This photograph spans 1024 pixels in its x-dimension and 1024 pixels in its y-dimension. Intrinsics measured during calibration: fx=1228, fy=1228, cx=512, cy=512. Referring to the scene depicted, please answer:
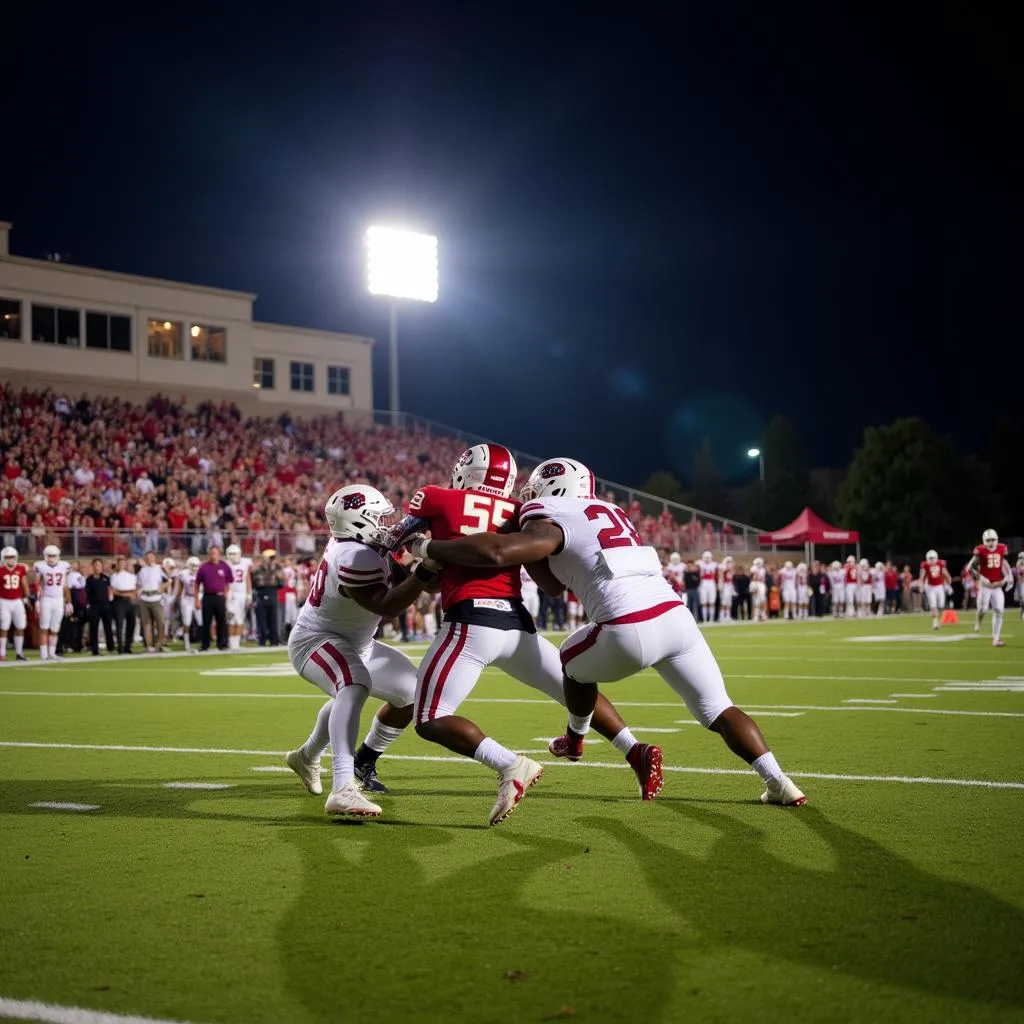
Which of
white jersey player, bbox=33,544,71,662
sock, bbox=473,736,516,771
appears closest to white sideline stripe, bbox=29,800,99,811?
sock, bbox=473,736,516,771

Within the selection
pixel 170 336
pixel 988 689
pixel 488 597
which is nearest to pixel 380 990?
pixel 488 597

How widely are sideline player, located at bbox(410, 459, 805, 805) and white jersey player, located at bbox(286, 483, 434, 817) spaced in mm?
439

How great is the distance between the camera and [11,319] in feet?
112

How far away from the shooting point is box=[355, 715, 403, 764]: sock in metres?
6.73

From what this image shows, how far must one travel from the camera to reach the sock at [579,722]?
6320 millimetres

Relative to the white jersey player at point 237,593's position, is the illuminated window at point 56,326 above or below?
above

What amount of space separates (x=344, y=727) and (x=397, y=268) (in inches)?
1355

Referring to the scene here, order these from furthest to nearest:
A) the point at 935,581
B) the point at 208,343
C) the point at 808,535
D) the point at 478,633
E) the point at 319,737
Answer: the point at 208,343 → the point at 808,535 → the point at 935,581 → the point at 319,737 → the point at 478,633

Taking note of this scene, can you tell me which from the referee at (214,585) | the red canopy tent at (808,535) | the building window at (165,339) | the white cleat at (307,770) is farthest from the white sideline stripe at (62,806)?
the red canopy tent at (808,535)

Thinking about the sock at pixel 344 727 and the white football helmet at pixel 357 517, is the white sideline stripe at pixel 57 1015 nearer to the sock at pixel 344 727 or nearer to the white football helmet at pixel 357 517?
the sock at pixel 344 727

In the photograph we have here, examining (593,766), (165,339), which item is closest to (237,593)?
(593,766)

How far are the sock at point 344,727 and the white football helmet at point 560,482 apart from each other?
1.35 metres

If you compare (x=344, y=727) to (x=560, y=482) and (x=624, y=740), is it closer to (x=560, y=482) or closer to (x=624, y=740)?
(x=624, y=740)

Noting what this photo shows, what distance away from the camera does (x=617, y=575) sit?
231 inches
